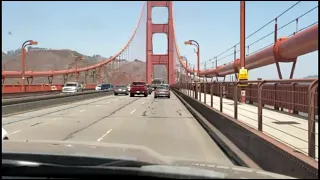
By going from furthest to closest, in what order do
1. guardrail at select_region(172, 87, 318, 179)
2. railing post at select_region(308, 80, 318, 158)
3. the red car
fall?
the red car
railing post at select_region(308, 80, 318, 158)
guardrail at select_region(172, 87, 318, 179)

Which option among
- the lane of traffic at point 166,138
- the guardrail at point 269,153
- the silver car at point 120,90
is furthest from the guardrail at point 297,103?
the silver car at point 120,90

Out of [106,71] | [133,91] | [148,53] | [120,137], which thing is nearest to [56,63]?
[106,71]

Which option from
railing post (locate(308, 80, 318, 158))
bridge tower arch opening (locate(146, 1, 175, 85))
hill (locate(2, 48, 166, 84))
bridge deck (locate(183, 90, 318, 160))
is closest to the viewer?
railing post (locate(308, 80, 318, 158))

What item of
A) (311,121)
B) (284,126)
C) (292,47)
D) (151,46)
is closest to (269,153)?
(311,121)

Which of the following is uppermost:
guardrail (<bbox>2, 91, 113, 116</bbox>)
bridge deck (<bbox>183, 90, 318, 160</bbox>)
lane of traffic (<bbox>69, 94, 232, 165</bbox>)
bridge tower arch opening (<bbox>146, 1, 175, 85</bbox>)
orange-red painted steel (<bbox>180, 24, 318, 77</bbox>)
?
bridge tower arch opening (<bbox>146, 1, 175, 85</bbox>)

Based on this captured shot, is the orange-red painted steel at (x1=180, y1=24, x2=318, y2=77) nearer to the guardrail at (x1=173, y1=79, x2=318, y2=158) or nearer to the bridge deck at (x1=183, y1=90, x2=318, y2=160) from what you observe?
the bridge deck at (x1=183, y1=90, x2=318, y2=160)

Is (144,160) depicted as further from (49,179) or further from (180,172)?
(49,179)

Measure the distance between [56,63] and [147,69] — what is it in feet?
304

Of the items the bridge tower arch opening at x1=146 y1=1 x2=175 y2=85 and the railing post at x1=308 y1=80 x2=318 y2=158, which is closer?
the railing post at x1=308 y1=80 x2=318 y2=158

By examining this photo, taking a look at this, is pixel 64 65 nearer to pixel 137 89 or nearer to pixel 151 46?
pixel 151 46

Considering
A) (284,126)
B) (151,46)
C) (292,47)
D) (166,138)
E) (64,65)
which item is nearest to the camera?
(284,126)

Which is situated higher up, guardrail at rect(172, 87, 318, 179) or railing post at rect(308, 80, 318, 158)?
railing post at rect(308, 80, 318, 158)

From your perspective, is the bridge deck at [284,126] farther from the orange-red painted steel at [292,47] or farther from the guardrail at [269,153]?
the orange-red painted steel at [292,47]

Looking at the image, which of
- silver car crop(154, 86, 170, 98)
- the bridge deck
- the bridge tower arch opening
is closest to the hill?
the bridge tower arch opening
